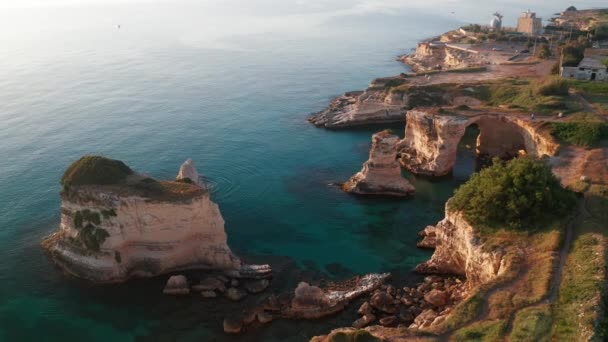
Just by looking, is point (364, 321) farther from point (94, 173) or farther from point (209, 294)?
point (94, 173)

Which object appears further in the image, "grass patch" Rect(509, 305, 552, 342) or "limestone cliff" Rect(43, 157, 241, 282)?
"limestone cliff" Rect(43, 157, 241, 282)

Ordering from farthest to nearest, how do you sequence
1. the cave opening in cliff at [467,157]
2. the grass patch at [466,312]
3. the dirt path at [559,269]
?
the cave opening in cliff at [467,157], the grass patch at [466,312], the dirt path at [559,269]

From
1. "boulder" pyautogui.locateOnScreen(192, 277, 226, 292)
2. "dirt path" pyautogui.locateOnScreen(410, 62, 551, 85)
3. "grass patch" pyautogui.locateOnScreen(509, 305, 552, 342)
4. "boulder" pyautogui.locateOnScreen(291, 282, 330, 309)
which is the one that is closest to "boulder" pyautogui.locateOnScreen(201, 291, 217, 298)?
"boulder" pyautogui.locateOnScreen(192, 277, 226, 292)

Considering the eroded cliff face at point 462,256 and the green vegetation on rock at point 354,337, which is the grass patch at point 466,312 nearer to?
the eroded cliff face at point 462,256

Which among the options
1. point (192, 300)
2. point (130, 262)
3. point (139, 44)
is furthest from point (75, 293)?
point (139, 44)

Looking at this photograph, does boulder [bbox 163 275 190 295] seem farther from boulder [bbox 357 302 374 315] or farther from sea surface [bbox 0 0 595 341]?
boulder [bbox 357 302 374 315]

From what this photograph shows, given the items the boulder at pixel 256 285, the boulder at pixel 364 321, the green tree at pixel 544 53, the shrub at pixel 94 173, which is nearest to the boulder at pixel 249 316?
the boulder at pixel 256 285

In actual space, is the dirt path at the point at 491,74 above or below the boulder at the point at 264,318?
above
